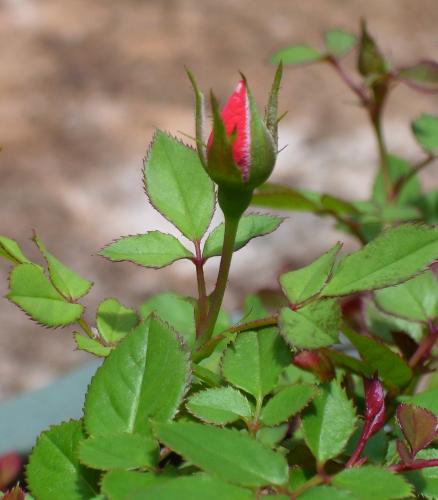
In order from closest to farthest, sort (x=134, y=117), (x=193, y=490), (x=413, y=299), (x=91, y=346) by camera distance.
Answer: (x=193, y=490)
(x=91, y=346)
(x=413, y=299)
(x=134, y=117)

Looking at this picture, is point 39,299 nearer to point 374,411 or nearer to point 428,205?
point 374,411

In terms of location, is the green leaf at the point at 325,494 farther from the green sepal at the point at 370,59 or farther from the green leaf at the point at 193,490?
the green sepal at the point at 370,59

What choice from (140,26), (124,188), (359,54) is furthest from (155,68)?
(359,54)

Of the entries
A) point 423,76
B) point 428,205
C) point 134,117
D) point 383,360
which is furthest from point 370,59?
point 134,117

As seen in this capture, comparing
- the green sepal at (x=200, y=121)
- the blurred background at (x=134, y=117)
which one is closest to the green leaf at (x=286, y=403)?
the green sepal at (x=200, y=121)

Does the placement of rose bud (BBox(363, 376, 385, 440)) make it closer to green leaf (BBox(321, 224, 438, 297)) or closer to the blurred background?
green leaf (BBox(321, 224, 438, 297))

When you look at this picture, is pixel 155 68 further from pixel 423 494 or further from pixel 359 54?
pixel 423 494
